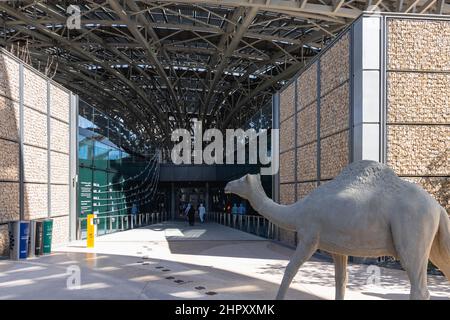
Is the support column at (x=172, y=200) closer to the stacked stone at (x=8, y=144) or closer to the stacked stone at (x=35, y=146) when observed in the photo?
the stacked stone at (x=35, y=146)

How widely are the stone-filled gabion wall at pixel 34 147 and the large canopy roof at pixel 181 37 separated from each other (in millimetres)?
2080

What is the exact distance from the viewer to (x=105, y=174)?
64.3ft

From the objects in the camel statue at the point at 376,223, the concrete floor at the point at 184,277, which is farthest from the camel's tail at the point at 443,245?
the concrete floor at the point at 184,277

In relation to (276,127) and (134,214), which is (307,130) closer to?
(276,127)

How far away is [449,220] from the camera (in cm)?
483

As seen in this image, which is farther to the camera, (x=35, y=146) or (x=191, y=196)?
(x=191, y=196)

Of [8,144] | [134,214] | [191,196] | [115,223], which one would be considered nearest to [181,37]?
[134,214]

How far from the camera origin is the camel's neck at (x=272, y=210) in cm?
522

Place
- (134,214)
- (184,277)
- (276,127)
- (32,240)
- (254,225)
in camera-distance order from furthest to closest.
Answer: (134,214), (254,225), (276,127), (32,240), (184,277)

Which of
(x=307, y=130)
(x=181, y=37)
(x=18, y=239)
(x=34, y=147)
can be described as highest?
(x=181, y=37)

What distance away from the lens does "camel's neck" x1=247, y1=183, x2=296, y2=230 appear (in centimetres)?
522

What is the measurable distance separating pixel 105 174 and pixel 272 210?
1571 cm

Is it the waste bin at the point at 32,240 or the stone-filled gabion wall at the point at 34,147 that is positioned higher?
the stone-filled gabion wall at the point at 34,147
